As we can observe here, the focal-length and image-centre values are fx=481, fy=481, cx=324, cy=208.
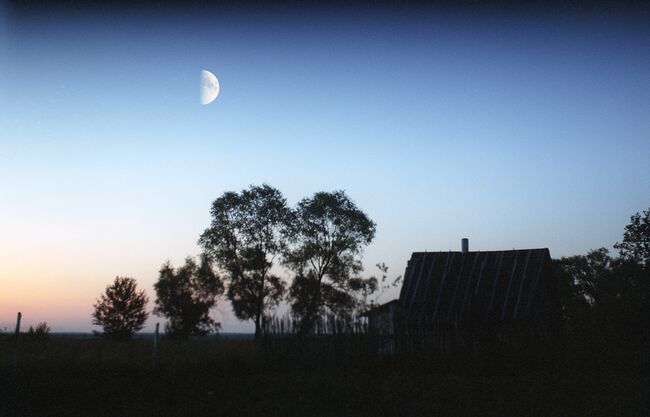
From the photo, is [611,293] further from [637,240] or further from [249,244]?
[249,244]

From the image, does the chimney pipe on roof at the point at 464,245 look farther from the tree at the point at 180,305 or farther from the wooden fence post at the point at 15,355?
the tree at the point at 180,305

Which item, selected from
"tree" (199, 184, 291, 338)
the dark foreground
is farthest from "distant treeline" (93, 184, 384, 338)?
the dark foreground

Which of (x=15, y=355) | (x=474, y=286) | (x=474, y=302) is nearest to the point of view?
(x=15, y=355)

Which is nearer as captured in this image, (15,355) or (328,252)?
(15,355)

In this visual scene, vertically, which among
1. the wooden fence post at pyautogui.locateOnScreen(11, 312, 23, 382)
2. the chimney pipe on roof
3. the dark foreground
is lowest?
the dark foreground

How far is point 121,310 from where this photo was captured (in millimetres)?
51406

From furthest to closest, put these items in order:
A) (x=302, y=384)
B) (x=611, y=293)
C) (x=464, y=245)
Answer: (x=611, y=293)
(x=464, y=245)
(x=302, y=384)

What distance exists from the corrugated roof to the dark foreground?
3.51 meters

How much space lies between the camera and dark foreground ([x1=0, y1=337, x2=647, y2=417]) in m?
9.00

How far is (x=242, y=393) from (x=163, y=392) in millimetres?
1828

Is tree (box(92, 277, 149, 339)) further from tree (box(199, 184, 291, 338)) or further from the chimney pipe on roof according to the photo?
the chimney pipe on roof

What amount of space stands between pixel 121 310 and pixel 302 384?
45.2 meters

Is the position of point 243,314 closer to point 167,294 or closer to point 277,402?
point 167,294

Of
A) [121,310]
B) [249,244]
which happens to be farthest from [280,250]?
[121,310]
